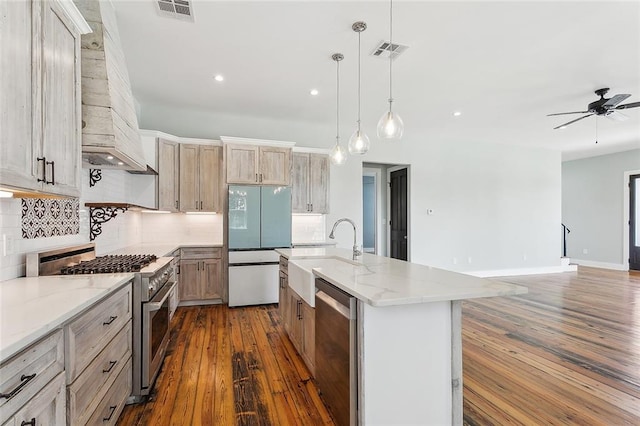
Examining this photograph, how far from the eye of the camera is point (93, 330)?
1.55 meters

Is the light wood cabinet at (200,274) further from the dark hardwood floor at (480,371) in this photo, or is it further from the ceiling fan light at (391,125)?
the ceiling fan light at (391,125)

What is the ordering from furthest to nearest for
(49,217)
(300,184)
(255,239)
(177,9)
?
(300,184)
(255,239)
(177,9)
(49,217)

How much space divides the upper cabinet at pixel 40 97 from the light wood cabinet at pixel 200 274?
2.77 metres

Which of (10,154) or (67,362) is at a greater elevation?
(10,154)

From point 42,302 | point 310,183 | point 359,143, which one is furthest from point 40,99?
point 310,183

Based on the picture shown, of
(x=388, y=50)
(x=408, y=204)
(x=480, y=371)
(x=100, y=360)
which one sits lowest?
(x=480, y=371)

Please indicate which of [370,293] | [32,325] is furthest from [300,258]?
[32,325]

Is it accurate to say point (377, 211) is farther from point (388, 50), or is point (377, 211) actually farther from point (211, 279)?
point (388, 50)

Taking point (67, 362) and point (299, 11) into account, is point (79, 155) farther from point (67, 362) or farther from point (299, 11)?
Result: point (299, 11)

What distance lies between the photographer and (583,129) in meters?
5.88

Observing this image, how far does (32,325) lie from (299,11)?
8.78 feet

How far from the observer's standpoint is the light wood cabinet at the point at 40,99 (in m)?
1.34

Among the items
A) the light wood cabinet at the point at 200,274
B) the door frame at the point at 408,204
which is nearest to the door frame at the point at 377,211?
the door frame at the point at 408,204

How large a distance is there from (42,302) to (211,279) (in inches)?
131
